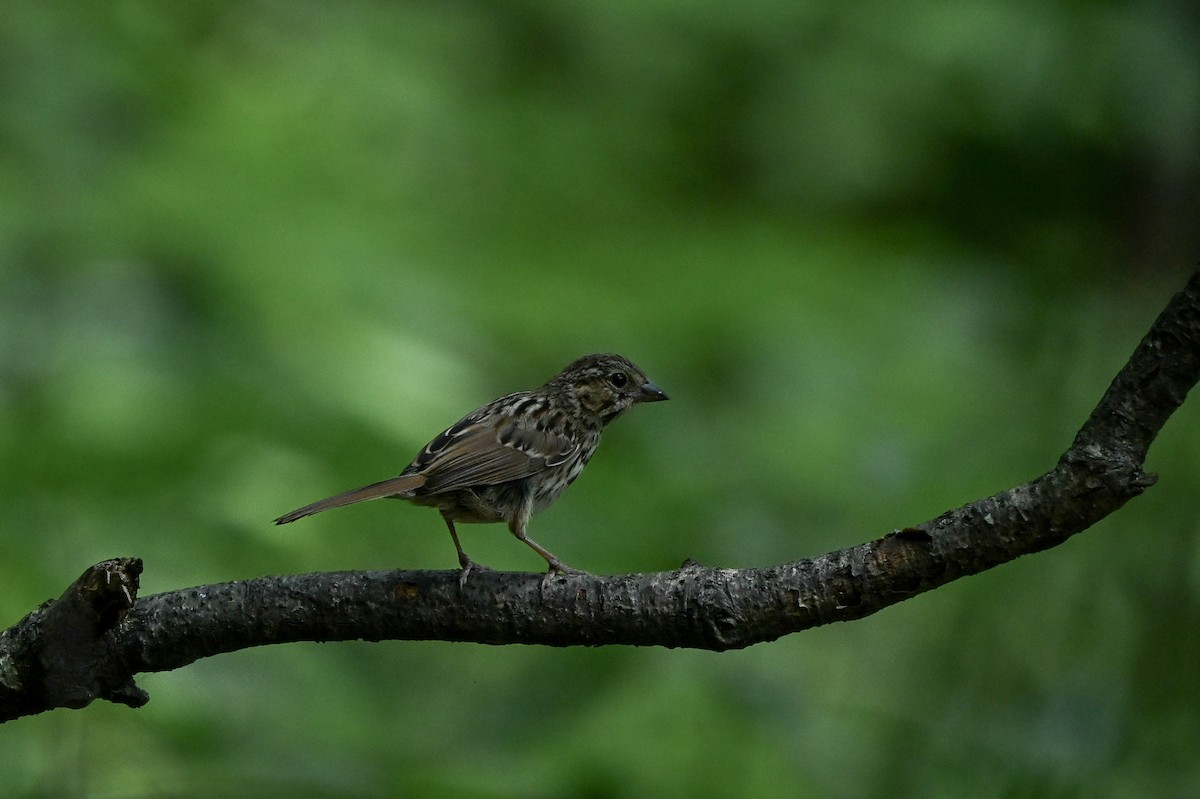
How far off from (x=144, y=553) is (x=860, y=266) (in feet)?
15.1

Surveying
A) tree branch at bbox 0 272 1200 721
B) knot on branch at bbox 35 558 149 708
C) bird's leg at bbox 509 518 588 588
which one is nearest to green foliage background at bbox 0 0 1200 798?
bird's leg at bbox 509 518 588 588

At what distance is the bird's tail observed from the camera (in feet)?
13.0

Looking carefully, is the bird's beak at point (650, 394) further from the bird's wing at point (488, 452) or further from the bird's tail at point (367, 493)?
the bird's tail at point (367, 493)

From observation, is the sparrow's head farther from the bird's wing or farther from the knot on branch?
the knot on branch

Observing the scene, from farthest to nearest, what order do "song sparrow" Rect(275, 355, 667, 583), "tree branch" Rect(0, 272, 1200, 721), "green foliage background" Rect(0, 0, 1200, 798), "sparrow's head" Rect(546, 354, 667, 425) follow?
"sparrow's head" Rect(546, 354, 667, 425)
"song sparrow" Rect(275, 355, 667, 583)
"green foliage background" Rect(0, 0, 1200, 798)
"tree branch" Rect(0, 272, 1200, 721)

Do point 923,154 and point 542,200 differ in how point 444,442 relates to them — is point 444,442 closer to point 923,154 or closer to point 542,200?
point 542,200

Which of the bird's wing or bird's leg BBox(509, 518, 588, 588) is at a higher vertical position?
the bird's wing

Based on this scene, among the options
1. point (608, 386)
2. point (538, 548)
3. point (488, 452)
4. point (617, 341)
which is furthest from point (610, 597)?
point (617, 341)

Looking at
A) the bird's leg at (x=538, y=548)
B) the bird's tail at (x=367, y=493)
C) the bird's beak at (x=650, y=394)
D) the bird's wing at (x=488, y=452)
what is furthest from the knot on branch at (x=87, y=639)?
the bird's beak at (x=650, y=394)

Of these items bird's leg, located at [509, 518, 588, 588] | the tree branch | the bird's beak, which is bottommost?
the tree branch

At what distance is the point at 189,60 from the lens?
21.4 ft

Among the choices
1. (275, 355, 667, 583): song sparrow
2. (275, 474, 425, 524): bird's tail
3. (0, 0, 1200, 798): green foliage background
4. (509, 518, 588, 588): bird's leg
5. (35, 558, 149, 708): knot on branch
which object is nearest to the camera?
(35, 558, 149, 708): knot on branch

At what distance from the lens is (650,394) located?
5941mm

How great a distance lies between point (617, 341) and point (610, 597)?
126 inches
